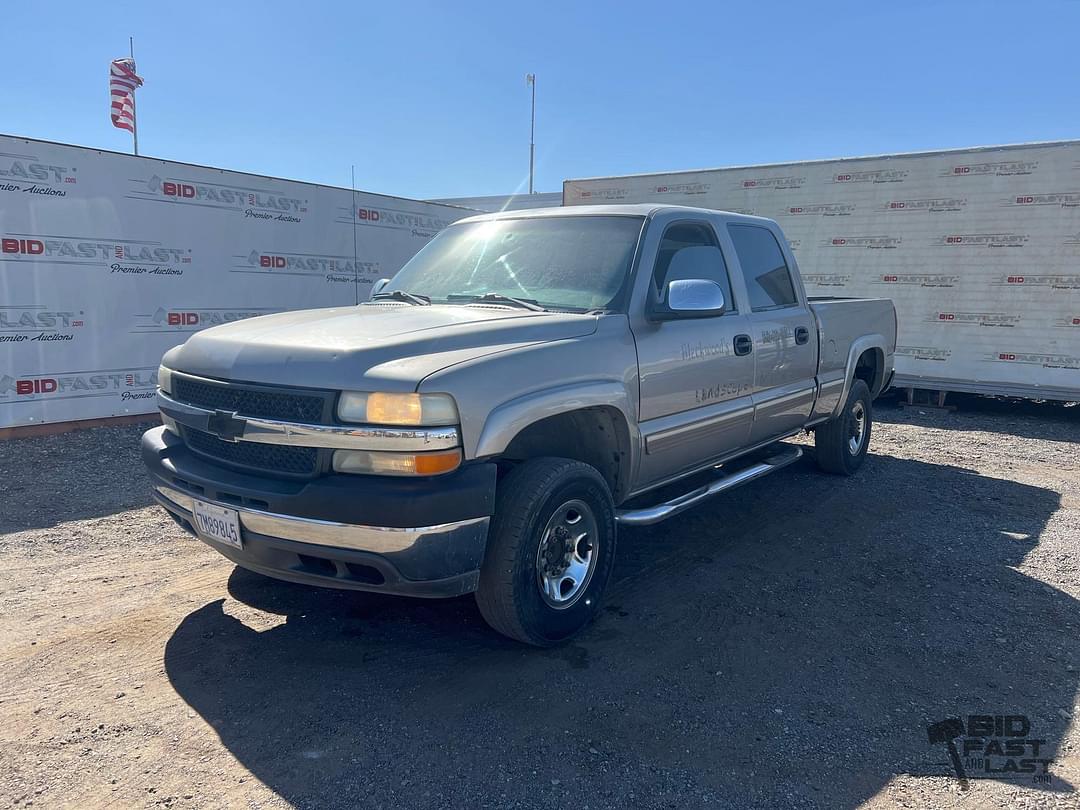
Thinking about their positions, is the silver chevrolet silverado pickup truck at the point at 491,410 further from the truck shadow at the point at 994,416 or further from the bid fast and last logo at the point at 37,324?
the truck shadow at the point at 994,416

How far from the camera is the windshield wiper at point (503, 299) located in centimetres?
386

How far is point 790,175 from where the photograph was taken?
36.0ft

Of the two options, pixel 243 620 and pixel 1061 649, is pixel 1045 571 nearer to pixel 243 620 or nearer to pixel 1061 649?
pixel 1061 649

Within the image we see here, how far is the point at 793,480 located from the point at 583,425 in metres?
3.47

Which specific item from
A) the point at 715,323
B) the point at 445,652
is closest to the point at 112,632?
the point at 445,652

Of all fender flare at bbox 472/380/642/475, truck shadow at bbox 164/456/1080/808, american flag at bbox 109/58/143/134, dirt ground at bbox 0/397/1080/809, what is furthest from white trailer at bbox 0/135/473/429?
american flag at bbox 109/58/143/134

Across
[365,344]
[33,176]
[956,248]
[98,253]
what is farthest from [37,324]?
[956,248]

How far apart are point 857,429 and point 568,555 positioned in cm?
431

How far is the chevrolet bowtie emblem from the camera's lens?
3.09m

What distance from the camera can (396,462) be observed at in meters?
2.84

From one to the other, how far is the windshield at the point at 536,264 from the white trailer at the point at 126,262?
4.93 meters

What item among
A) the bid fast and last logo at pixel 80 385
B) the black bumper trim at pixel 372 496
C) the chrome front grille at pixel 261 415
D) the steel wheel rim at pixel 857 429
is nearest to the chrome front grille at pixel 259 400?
the chrome front grille at pixel 261 415

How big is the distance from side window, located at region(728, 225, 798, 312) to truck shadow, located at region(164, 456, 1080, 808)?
1672 mm

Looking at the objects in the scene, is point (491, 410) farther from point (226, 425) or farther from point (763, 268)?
point (763, 268)
